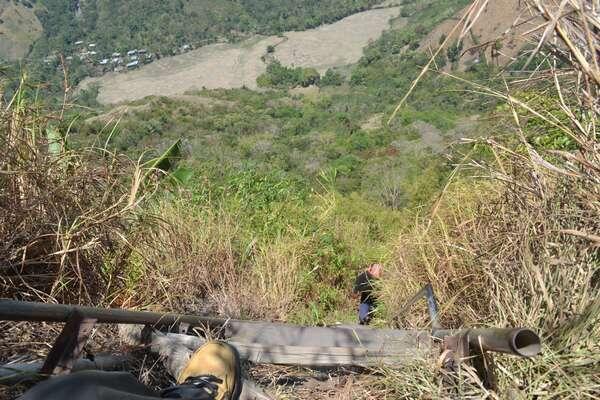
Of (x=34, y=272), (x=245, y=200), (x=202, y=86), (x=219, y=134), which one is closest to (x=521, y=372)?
(x=34, y=272)

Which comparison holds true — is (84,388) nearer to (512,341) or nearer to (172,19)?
(512,341)

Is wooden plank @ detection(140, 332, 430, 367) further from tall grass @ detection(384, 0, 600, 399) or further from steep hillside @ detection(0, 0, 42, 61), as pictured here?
steep hillside @ detection(0, 0, 42, 61)

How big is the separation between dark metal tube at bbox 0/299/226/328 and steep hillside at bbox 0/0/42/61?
13706cm

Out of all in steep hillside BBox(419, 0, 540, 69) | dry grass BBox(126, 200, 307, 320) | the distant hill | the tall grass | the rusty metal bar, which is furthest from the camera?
the distant hill

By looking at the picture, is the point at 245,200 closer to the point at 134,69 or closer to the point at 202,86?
the point at 202,86

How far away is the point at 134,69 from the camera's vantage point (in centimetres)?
12681

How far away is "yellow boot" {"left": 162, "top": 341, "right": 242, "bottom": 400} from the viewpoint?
217 centimetres

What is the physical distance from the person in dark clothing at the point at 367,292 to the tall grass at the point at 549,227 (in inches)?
80.7

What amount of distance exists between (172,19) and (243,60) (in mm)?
31712

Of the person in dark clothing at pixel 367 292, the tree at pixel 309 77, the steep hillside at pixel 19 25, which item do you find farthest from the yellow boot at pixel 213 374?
the steep hillside at pixel 19 25

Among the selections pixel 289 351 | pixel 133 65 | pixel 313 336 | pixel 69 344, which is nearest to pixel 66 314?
pixel 69 344

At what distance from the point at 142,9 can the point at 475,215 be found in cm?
16234

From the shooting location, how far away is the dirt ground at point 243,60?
11300 centimetres

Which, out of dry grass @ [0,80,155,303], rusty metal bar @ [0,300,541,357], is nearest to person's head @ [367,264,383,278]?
dry grass @ [0,80,155,303]
